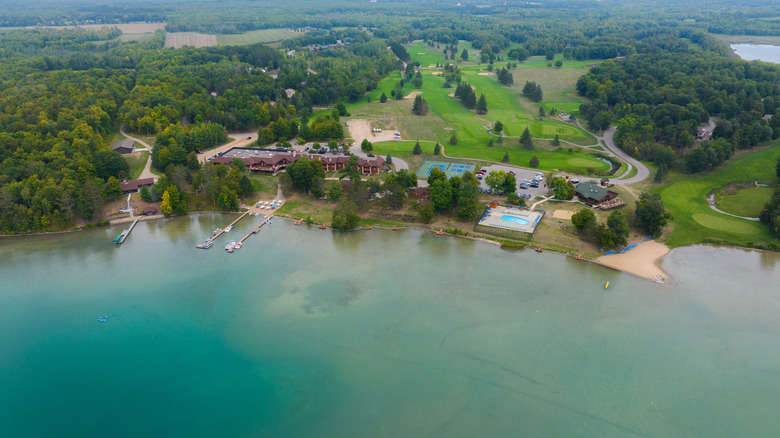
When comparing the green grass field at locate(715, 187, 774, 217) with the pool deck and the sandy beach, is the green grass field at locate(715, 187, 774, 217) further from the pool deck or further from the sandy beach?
the pool deck

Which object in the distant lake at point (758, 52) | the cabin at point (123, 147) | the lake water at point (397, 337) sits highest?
the distant lake at point (758, 52)

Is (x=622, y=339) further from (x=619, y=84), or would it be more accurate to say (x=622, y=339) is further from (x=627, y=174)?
(x=619, y=84)

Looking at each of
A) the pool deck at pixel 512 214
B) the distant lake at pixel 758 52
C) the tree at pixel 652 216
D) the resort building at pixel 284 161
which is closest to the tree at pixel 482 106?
the resort building at pixel 284 161

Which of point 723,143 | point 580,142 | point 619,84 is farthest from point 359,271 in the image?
point 619,84

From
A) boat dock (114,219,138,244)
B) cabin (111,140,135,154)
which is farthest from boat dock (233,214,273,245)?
cabin (111,140,135,154)

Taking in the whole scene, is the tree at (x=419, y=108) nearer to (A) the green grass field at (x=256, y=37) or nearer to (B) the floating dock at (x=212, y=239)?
(B) the floating dock at (x=212, y=239)

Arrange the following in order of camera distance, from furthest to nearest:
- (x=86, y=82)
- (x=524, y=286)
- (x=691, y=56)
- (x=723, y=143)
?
(x=691, y=56) → (x=86, y=82) → (x=723, y=143) → (x=524, y=286)
